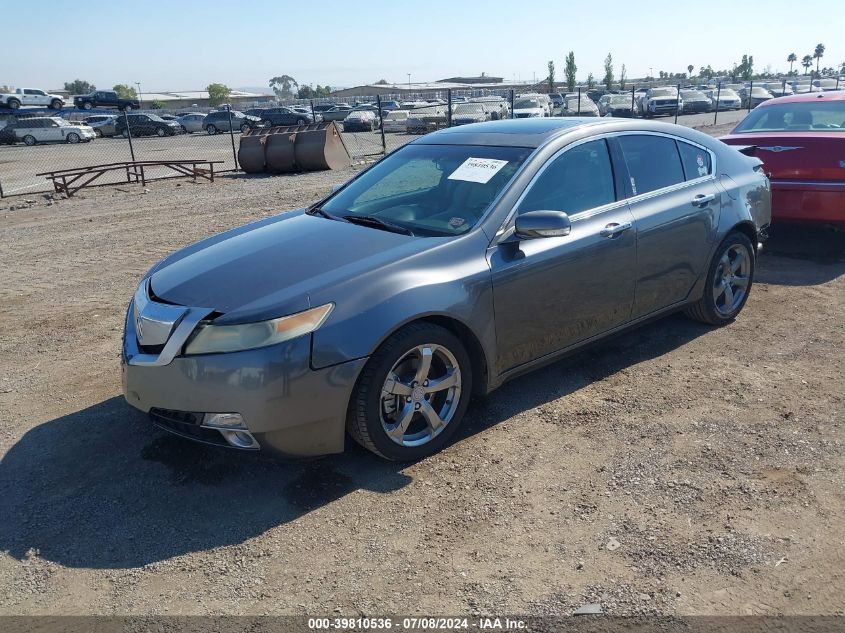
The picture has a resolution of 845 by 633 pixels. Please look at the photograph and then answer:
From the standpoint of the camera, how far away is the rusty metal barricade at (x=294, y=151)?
Result: 1717cm

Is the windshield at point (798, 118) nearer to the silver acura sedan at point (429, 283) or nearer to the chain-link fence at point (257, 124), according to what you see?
the silver acura sedan at point (429, 283)

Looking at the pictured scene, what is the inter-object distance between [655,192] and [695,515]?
2.40 meters

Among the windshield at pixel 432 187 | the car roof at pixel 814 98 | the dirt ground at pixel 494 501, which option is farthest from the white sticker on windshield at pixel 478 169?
the car roof at pixel 814 98

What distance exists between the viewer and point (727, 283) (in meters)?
5.55

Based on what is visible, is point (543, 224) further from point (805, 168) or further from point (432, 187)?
point (805, 168)

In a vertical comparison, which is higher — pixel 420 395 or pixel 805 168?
pixel 805 168

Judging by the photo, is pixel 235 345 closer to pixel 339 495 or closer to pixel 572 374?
pixel 339 495

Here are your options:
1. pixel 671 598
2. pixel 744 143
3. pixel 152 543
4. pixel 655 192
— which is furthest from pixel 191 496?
pixel 744 143

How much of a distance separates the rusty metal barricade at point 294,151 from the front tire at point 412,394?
14.2m

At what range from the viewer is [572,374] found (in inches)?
190

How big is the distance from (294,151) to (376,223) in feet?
45.3

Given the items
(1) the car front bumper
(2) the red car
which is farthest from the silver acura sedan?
(2) the red car

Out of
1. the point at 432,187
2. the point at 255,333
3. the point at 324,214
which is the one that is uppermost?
the point at 432,187

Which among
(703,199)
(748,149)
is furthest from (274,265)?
(748,149)
